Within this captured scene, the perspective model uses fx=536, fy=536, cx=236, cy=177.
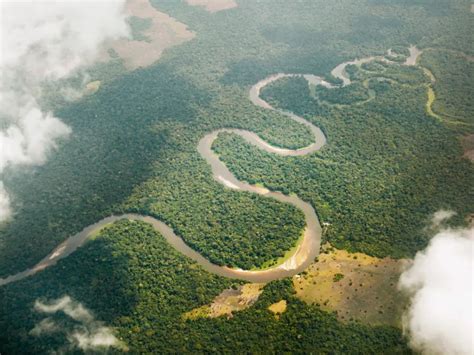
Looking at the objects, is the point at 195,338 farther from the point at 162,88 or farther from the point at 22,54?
the point at 22,54

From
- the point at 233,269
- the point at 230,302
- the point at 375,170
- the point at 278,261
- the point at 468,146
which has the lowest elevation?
the point at 230,302

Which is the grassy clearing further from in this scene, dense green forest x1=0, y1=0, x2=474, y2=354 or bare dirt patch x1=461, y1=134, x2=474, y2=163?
bare dirt patch x1=461, y1=134, x2=474, y2=163

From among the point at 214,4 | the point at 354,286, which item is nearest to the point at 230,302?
the point at 354,286

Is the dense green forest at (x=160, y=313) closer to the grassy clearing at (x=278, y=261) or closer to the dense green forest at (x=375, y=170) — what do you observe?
the grassy clearing at (x=278, y=261)

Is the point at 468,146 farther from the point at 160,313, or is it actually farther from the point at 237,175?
the point at 160,313

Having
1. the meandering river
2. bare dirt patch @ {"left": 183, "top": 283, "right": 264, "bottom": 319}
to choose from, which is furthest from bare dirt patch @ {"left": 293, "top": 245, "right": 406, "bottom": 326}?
bare dirt patch @ {"left": 183, "top": 283, "right": 264, "bottom": 319}
